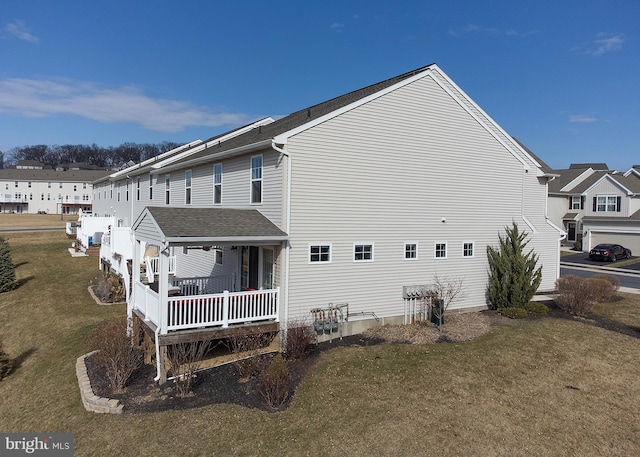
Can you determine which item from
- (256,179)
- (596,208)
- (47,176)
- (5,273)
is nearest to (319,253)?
(256,179)

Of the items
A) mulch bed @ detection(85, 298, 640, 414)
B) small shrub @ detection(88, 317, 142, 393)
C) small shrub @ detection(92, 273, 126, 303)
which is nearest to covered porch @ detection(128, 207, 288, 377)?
small shrub @ detection(88, 317, 142, 393)

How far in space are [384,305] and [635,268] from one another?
25.2 metres

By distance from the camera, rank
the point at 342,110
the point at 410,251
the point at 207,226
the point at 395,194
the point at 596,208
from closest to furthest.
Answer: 1. the point at 207,226
2. the point at 342,110
3. the point at 395,194
4. the point at 410,251
5. the point at 596,208

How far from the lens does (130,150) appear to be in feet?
437

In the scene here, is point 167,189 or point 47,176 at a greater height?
point 47,176

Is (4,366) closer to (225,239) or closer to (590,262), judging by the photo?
(225,239)

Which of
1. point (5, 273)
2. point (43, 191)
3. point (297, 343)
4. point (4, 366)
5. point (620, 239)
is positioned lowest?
point (4, 366)

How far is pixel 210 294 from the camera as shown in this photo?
42.5 ft

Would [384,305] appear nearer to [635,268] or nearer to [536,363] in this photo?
[536,363]

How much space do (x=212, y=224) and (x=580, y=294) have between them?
45.0 ft

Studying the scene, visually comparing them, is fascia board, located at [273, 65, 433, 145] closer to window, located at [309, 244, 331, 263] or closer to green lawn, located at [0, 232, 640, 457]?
window, located at [309, 244, 331, 263]

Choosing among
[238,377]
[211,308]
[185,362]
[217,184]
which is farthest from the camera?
[217,184]

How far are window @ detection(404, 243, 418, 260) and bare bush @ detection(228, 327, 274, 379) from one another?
18.3ft

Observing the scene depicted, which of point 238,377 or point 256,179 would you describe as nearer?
point 238,377
